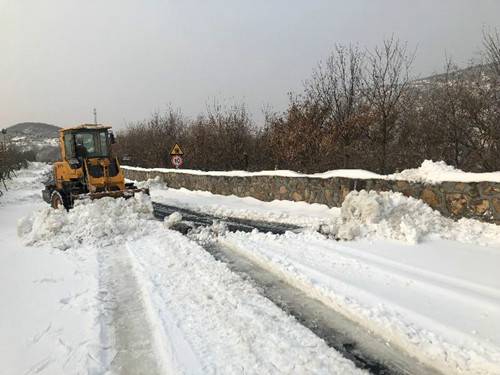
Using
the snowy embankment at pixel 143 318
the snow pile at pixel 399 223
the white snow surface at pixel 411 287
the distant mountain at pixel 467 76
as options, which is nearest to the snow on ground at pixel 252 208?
the snow pile at pixel 399 223

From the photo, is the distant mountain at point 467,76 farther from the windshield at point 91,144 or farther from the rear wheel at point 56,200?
the rear wheel at point 56,200

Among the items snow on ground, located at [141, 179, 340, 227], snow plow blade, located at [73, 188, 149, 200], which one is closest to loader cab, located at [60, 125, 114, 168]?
snow plow blade, located at [73, 188, 149, 200]

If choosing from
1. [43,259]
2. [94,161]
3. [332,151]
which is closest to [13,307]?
[43,259]

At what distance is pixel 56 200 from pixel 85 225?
4.46m

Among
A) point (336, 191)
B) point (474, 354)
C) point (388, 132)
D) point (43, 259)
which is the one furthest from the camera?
point (388, 132)

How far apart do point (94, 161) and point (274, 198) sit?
226 inches

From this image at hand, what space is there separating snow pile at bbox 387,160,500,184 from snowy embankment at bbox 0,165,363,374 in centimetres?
464

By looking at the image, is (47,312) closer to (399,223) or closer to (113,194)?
(399,223)

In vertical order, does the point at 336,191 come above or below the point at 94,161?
below

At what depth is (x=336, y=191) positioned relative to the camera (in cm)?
1175

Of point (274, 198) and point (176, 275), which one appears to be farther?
point (274, 198)

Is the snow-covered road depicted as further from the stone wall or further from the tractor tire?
the tractor tire

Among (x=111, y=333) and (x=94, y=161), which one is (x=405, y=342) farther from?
(x=94, y=161)

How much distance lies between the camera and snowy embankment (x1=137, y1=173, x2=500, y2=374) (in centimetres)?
417
